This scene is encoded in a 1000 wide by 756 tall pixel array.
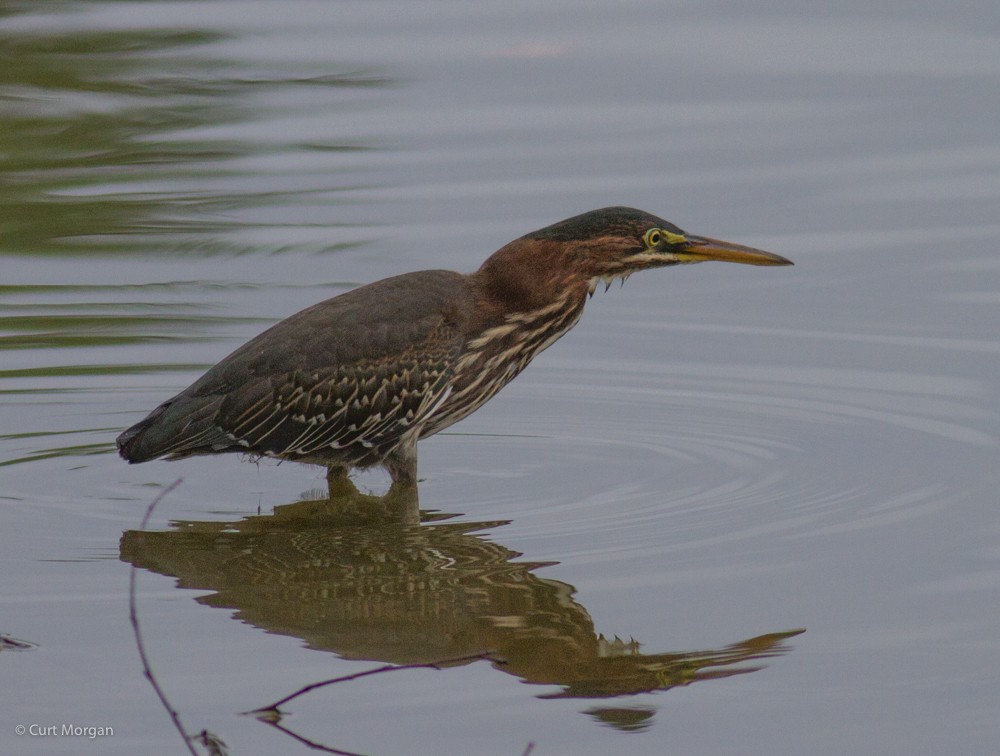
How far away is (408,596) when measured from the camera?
26.2 ft

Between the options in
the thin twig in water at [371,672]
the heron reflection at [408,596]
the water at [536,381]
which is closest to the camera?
the thin twig in water at [371,672]

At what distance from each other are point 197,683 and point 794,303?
639 centimetres

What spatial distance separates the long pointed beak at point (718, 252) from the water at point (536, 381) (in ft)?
3.21

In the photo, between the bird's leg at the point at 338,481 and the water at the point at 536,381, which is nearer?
the water at the point at 536,381

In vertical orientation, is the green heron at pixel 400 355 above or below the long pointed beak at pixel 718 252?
below

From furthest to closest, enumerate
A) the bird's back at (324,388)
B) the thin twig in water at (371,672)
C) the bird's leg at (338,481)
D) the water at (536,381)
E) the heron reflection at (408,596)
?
the bird's leg at (338,481)
the bird's back at (324,388)
the heron reflection at (408,596)
the water at (536,381)
the thin twig in water at (371,672)

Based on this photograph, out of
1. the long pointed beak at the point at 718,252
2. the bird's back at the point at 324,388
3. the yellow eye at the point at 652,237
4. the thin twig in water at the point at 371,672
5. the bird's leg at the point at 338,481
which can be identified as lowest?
the thin twig in water at the point at 371,672

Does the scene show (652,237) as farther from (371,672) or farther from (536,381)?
(371,672)

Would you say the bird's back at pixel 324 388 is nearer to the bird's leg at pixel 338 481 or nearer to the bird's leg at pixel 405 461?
the bird's leg at pixel 405 461

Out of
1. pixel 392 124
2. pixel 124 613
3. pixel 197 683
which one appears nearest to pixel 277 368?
pixel 124 613

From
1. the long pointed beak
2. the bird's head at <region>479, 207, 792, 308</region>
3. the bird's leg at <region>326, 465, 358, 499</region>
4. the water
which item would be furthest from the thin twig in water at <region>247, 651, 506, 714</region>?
the long pointed beak

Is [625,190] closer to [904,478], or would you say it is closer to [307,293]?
[307,293]

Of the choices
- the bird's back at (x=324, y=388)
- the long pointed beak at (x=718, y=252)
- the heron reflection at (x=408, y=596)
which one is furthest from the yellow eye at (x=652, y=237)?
the heron reflection at (x=408, y=596)

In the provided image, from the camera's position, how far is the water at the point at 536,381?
22.5ft
